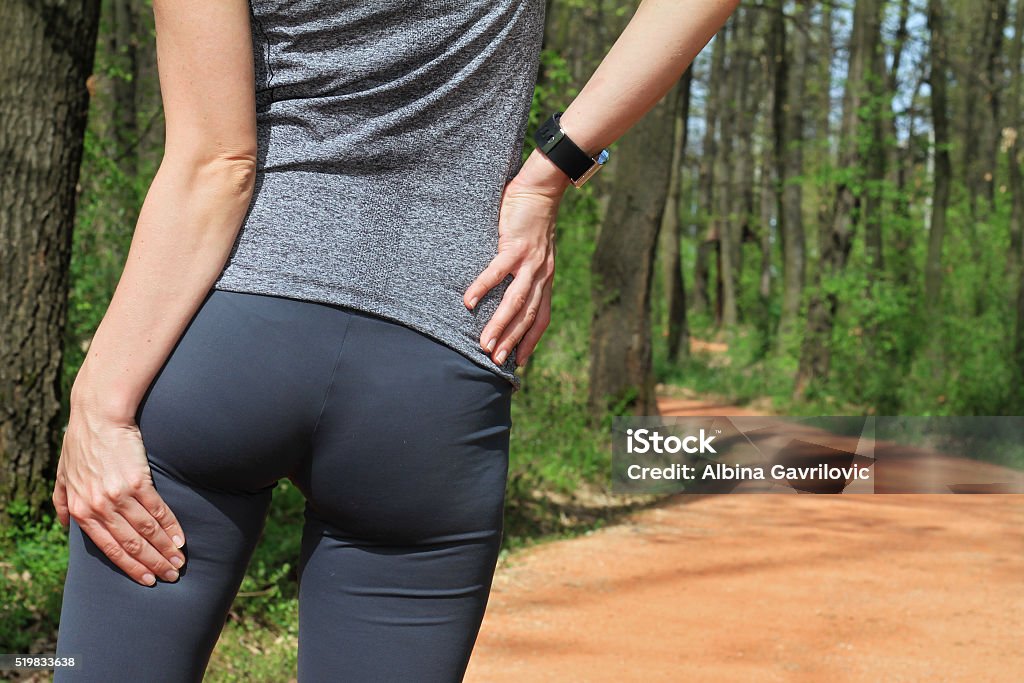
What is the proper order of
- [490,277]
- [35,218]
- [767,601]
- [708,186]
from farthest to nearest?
[708,186] → [767,601] → [35,218] → [490,277]

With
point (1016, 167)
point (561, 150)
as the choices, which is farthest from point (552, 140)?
point (1016, 167)

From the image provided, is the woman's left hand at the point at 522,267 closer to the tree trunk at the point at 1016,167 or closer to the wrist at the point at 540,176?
the wrist at the point at 540,176

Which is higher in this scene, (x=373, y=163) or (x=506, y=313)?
(x=373, y=163)

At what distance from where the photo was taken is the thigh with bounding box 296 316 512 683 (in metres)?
1.15

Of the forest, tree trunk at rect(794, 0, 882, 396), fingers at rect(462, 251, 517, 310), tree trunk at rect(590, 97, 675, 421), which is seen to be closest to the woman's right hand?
fingers at rect(462, 251, 517, 310)

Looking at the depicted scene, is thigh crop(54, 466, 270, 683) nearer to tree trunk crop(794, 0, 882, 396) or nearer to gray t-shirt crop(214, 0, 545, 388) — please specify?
gray t-shirt crop(214, 0, 545, 388)

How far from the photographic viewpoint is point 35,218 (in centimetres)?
504

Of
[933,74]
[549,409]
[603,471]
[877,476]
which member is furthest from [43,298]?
[933,74]

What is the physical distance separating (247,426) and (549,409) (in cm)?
724

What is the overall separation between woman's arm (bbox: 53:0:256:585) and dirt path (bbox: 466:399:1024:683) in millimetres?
3765

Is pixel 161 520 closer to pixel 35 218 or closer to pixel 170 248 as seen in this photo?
pixel 170 248

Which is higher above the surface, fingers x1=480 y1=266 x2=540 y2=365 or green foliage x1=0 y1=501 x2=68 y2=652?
fingers x1=480 y1=266 x2=540 y2=365

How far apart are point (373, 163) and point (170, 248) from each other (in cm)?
23

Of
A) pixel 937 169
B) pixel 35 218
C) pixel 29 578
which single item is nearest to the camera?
pixel 29 578
